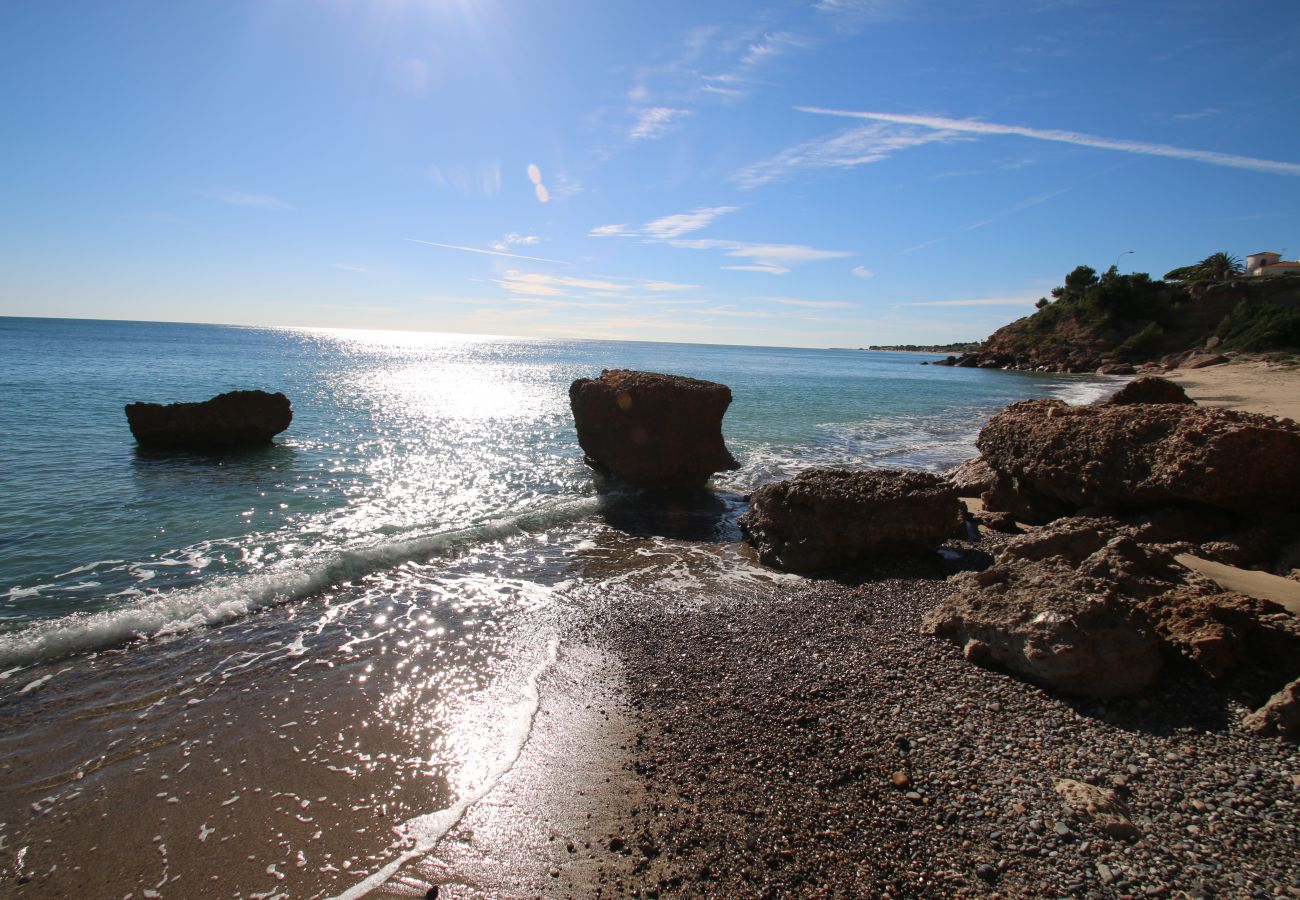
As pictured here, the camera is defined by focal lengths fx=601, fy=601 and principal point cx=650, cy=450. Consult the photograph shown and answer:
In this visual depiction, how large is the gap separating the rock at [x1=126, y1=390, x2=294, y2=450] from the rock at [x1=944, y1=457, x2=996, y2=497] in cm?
2076

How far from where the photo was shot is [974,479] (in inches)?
555

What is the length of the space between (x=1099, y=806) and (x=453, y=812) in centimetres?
443

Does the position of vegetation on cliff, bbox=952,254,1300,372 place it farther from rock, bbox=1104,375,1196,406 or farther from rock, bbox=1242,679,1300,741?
rock, bbox=1242,679,1300,741

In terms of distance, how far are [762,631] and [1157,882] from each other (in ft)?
13.7

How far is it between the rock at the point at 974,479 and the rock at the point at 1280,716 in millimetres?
9039

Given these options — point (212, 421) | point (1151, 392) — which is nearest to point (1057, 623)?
point (1151, 392)

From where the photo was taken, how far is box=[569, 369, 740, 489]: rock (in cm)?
1490

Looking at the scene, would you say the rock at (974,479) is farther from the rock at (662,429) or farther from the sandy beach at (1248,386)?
the sandy beach at (1248,386)

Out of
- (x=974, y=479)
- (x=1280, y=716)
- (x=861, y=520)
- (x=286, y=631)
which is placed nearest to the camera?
(x=1280, y=716)

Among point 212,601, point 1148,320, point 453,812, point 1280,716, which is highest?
point 1148,320

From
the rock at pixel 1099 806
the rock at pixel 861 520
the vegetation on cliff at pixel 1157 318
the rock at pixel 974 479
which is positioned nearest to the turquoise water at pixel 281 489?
the rock at pixel 974 479

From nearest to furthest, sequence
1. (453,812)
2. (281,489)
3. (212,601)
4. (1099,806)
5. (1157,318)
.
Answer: (1099,806), (453,812), (212,601), (281,489), (1157,318)

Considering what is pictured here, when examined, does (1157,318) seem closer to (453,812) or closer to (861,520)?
(861,520)

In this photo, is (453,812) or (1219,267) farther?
(1219,267)
